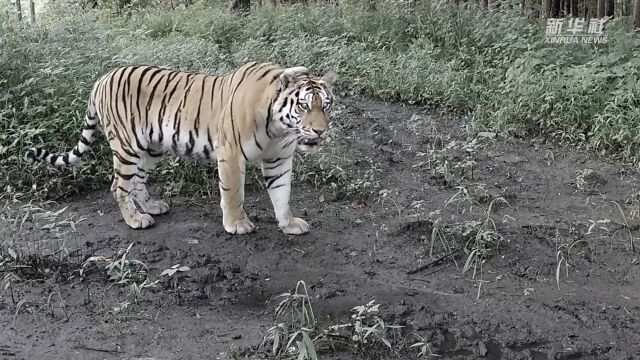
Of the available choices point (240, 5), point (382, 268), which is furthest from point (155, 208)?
point (240, 5)

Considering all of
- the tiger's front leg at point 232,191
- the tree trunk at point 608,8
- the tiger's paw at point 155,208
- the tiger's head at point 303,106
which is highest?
the tree trunk at point 608,8

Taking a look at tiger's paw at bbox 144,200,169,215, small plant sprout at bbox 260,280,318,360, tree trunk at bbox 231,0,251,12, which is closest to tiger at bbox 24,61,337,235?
tiger's paw at bbox 144,200,169,215

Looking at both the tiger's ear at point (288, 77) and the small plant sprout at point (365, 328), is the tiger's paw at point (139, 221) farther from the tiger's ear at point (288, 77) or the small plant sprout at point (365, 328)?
the small plant sprout at point (365, 328)

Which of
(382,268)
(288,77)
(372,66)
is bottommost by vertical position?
(382,268)

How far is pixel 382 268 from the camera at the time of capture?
4.56 metres

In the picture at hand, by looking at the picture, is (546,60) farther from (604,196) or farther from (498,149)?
(604,196)

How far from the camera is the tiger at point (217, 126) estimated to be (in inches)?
176

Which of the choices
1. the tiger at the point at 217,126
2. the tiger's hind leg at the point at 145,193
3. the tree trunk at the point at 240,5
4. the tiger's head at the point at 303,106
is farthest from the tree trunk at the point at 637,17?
the tree trunk at the point at 240,5

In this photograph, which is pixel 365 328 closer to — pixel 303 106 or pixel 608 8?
pixel 303 106

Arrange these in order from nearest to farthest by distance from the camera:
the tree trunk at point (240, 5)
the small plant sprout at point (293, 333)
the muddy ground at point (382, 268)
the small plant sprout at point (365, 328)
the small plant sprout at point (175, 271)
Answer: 1. the small plant sprout at point (293, 333)
2. the small plant sprout at point (365, 328)
3. the muddy ground at point (382, 268)
4. the small plant sprout at point (175, 271)
5. the tree trunk at point (240, 5)

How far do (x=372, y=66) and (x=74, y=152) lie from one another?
452 cm

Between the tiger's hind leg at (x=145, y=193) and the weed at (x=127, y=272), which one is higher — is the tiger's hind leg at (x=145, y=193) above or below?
above

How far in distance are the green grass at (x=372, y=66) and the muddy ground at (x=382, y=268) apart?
0.48 meters

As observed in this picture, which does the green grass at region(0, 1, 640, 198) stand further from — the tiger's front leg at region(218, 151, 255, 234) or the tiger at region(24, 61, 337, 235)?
the tiger's front leg at region(218, 151, 255, 234)
